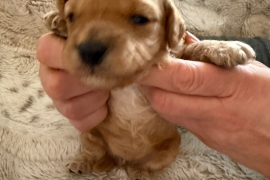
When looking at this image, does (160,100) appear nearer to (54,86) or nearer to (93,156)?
(54,86)

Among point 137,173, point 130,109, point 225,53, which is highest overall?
point 225,53

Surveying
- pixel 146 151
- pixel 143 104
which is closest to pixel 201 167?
pixel 146 151

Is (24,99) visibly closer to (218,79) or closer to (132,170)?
(132,170)

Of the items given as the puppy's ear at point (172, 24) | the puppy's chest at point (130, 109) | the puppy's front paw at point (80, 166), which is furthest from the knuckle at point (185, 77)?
the puppy's front paw at point (80, 166)

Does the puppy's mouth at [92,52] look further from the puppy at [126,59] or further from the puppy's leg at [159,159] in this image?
the puppy's leg at [159,159]

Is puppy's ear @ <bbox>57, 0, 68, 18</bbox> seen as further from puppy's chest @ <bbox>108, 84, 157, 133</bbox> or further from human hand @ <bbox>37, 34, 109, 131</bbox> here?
puppy's chest @ <bbox>108, 84, 157, 133</bbox>

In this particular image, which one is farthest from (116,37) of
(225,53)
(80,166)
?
(80,166)
